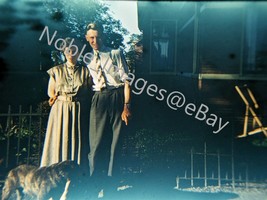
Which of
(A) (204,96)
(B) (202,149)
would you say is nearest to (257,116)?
(A) (204,96)

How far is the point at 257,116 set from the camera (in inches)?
207

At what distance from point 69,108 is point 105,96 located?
1.65ft

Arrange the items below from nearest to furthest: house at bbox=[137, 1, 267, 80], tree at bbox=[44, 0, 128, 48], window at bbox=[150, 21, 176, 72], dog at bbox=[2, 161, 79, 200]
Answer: dog at bbox=[2, 161, 79, 200] < tree at bbox=[44, 0, 128, 48] < house at bbox=[137, 1, 267, 80] < window at bbox=[150, 21, 176, 72]

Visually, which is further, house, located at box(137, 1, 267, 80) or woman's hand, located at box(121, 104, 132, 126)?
house, located at box(137, 1, 267, 80)

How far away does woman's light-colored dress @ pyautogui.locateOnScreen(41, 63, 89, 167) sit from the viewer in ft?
12.0

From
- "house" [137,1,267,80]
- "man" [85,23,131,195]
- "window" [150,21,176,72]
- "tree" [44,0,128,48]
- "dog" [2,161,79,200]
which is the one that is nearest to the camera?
"dog" [2,161,79,200]

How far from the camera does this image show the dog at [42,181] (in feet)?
11.0

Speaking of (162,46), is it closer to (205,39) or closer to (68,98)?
(205,39)

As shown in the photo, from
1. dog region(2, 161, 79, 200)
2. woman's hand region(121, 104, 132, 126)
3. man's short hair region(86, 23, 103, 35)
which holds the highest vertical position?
man's short hair region(86, 23, 103, 35)

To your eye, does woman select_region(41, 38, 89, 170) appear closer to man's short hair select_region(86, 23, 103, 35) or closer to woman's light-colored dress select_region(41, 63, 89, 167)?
woman's light-colored dress select_region(41, 63, 89, 167)

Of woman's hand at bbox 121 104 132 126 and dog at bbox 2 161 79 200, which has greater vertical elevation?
woman's hand at bbox 121 104 132 126

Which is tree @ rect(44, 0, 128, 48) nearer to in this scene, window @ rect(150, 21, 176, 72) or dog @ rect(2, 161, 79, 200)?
window @ rect(150, 21, 176, 72)

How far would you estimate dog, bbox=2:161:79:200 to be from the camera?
337 centimetres

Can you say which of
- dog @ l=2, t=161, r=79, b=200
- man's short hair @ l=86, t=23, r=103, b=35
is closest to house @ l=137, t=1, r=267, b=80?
man's short hair @ l=86, t=23, r=103, b=35
